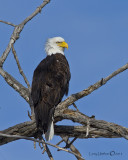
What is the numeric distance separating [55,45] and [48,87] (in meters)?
1.86

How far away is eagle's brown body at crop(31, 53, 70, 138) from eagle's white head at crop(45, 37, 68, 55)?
704mm

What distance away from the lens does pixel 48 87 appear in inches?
239

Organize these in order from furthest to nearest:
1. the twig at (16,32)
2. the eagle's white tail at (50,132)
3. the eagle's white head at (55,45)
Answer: the eagle's white head at (55,45), the twig at (16,32), the eagle's white tail at (50,132)

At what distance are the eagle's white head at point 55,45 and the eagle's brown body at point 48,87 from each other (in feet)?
2.31

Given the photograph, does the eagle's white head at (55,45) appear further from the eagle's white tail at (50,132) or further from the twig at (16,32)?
the eagle's white tail at (50,132)

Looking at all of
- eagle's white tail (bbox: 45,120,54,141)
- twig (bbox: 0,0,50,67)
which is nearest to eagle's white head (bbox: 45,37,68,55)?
twig (bbox: 0,0,50,67)

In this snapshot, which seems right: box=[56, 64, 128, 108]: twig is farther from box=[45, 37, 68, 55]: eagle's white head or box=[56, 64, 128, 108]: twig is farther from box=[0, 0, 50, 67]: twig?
box=[45, 37, 68, 55]: eagle's white head

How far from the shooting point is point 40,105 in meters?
5.79

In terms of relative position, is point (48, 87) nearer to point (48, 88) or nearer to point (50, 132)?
point (48, 88)

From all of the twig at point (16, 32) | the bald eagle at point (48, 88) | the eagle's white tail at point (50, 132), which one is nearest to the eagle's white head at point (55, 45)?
the bald eagle at point (48, 88)

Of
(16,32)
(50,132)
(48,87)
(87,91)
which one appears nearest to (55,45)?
(16,32)

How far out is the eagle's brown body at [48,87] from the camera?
5.60 m

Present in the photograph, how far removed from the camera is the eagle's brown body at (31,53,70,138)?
560cm

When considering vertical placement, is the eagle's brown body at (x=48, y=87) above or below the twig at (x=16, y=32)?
below
